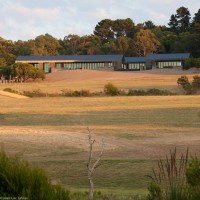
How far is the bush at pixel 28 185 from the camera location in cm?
685

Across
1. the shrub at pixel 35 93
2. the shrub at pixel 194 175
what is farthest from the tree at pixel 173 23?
the shrub at pixel 194 175

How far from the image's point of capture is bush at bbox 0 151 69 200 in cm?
685

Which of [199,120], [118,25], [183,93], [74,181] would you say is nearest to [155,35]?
[118,25]

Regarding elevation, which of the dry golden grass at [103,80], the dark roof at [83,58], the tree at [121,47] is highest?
the tree at [121,47]

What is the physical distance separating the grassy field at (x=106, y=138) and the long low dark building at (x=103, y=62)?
58.5 m

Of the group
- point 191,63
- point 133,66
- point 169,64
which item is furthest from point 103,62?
point 191,63

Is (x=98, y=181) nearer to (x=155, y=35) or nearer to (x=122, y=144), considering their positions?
(x=122, y=144)

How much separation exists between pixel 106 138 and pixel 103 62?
87.1 meters

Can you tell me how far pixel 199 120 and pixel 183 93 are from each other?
32.1 meters

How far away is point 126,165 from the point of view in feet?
61.2

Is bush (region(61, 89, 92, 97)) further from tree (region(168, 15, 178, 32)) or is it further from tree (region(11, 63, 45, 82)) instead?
tree (region(168, 15, 178, 32))

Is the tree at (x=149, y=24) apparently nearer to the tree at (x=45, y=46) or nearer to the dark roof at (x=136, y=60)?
the tree at (x=45, y=46)

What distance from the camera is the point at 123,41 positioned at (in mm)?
122062

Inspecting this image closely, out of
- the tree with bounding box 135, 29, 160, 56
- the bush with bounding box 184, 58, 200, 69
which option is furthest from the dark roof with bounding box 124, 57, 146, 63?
the bush with bounding box 184, 58, 200, 69
